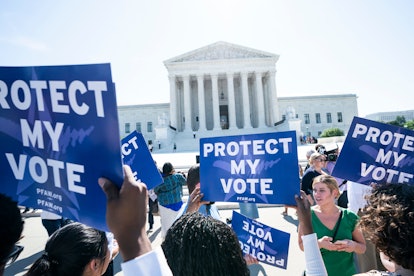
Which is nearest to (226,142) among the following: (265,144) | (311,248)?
(265,144)

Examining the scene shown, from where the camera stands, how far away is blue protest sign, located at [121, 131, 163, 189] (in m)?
3.27

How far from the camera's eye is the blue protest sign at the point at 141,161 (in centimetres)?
327

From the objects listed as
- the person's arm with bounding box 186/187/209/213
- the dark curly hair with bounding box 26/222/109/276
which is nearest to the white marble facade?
the person's arm with bounding box 186/187/209/213

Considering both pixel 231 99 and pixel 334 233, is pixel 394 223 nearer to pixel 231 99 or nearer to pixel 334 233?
pixel 334 233

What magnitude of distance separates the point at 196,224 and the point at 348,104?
65820mm

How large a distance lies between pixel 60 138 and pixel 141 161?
1798mm

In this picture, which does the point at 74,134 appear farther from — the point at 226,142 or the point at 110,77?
the point at 226,142

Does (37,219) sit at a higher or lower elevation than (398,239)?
lower

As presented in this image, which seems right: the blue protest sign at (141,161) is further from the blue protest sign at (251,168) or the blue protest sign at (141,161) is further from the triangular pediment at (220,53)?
the triangular pediment at (220,53)

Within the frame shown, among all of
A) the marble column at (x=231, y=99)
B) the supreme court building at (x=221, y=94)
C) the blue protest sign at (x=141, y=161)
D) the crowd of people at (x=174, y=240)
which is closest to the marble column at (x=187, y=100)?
the supreme court building at (x=221, y=94)

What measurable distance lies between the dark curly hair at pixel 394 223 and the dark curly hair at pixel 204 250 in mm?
828

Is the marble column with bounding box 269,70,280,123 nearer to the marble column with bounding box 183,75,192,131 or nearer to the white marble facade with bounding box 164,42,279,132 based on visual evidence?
the white marble facade with bounding box 164,42,279,132

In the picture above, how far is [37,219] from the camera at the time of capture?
31.0 ft

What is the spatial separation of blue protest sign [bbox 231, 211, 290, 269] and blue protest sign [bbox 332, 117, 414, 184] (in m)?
0.86
